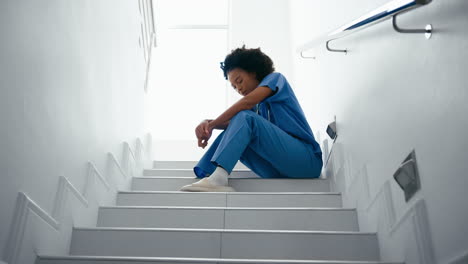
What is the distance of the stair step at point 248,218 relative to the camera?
200 centimetres

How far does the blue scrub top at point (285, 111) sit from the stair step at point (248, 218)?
0.67m

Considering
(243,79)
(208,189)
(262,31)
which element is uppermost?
(262,31)

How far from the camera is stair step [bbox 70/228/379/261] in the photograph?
171 centimetres

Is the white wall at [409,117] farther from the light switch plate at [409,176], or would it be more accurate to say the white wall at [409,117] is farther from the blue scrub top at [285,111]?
the blue scrub top at [285,111]

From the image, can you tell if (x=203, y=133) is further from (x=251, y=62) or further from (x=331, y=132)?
(x=331, y=132)

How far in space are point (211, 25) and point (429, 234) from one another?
Answer: 5056 mm

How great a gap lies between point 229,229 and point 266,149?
65cm

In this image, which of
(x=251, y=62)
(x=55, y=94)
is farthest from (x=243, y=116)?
(x=55, y=94)

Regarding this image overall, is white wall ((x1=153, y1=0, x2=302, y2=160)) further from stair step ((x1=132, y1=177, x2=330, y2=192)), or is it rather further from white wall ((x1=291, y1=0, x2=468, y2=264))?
white wall ((x1=291, y1=0, x2=468, y2=264))

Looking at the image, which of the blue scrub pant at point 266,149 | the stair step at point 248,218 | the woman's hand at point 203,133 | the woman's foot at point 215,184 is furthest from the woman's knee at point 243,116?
the stair step at point 248,218

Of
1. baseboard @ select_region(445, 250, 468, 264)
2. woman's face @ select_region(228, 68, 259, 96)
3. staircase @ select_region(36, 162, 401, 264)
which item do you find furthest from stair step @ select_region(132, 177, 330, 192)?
baseboard @ select_region(445, 250, 468, 264)

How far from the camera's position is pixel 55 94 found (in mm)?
1676

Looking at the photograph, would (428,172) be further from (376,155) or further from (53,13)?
(53,13)

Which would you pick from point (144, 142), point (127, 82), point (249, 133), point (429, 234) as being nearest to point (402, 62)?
point (429, 234)
